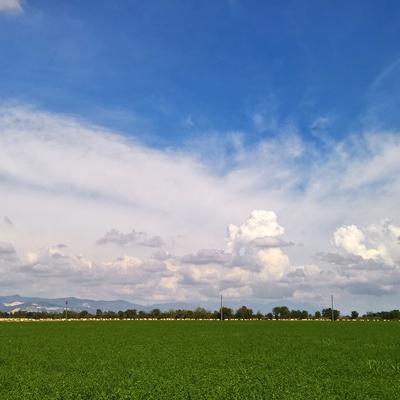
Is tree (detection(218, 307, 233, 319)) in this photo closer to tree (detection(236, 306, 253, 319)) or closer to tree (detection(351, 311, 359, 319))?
tree (detection(236, 306, 253, 319))

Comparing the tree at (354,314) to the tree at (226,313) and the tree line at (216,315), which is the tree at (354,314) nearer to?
the tree line at (216,315)

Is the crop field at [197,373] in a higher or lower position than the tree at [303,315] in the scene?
lower

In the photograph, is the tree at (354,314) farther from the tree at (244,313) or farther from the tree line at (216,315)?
the tree at (244,313)

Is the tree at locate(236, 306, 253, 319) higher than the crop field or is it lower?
higher

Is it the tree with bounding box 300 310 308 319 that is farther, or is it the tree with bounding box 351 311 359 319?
the tree with bounding box 351 311 359 319

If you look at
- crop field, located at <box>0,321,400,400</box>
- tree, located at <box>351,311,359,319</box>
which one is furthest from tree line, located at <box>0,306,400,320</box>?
crop field, located at <box>0,321,400,400</box>

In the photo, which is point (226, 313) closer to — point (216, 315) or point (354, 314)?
point (216, 315)

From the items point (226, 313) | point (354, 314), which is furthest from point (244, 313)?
point (354, 314)

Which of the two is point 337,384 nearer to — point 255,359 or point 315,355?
point 255,359

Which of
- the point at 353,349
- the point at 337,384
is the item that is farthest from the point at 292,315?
the point at 337,384

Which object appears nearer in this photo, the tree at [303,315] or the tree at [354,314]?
the tree at [303,315]

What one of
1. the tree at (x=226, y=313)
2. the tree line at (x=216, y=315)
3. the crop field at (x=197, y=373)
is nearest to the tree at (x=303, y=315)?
the tree line at (x=216, y=315)

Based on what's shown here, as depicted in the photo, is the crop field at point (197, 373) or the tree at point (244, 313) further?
the tree at point (244, 313)

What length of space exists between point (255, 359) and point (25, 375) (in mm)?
14414
